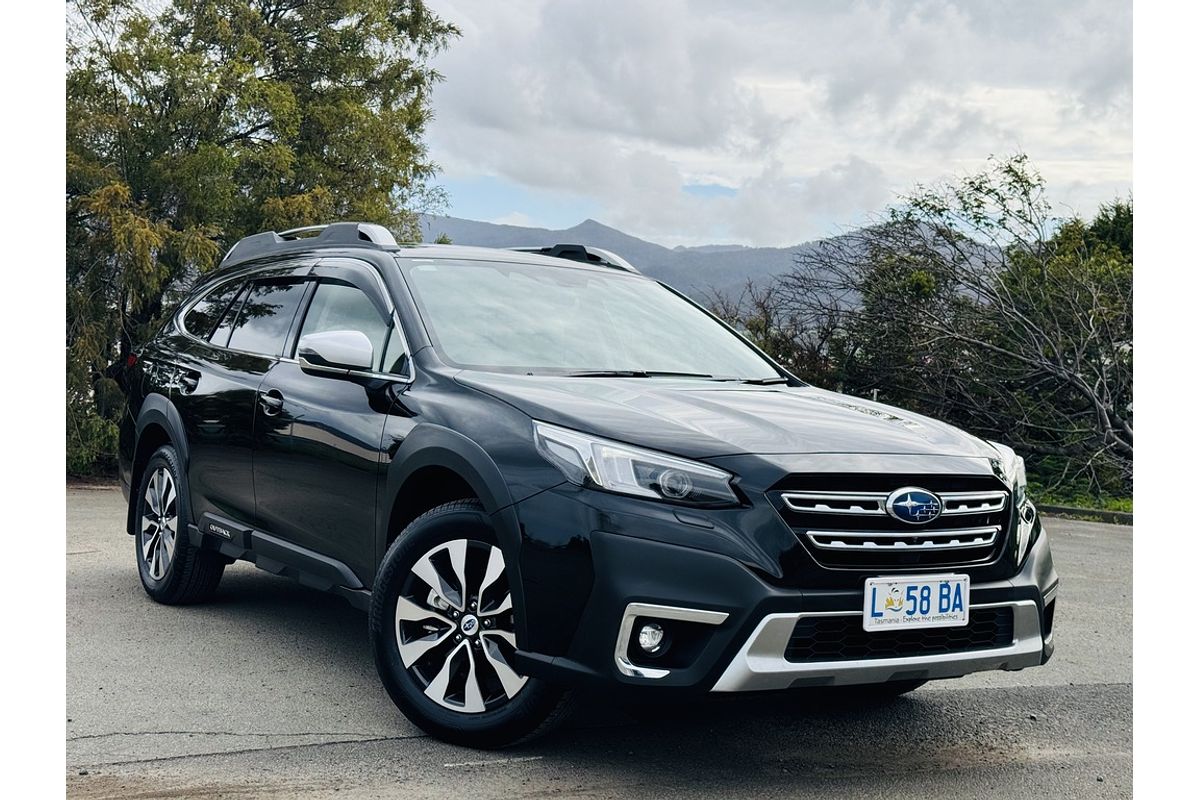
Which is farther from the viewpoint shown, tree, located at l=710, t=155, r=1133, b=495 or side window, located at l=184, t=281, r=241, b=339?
tree, located at l=710, t=155, r=1133, b=495

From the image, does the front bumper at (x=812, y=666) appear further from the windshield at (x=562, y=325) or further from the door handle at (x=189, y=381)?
the door handle at (x=189, y=381)

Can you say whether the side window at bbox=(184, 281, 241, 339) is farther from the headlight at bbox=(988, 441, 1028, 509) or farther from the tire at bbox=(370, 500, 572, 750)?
the headlight at bbox=(988, 441, 1028, 509)

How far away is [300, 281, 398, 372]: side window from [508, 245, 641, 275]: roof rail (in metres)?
1.13

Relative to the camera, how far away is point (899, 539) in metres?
4.02

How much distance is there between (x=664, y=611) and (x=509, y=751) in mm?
893

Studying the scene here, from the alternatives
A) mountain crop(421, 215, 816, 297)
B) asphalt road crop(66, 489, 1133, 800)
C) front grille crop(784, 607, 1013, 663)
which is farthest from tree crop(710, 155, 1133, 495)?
front grille crop(784, 607, 1013, 663)

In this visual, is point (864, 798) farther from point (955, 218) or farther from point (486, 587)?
point (955, 218)

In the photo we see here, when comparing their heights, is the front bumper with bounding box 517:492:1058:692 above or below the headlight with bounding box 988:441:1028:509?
below

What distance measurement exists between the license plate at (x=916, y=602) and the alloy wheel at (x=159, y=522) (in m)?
3.88

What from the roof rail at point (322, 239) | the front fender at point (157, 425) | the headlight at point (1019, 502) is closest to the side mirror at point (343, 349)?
the roof rail at point (322, 239)

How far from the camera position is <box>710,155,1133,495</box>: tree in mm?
16031

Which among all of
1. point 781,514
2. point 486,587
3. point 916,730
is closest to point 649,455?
point 781,514

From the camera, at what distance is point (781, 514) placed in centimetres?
390

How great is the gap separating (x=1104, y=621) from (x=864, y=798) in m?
3.97
